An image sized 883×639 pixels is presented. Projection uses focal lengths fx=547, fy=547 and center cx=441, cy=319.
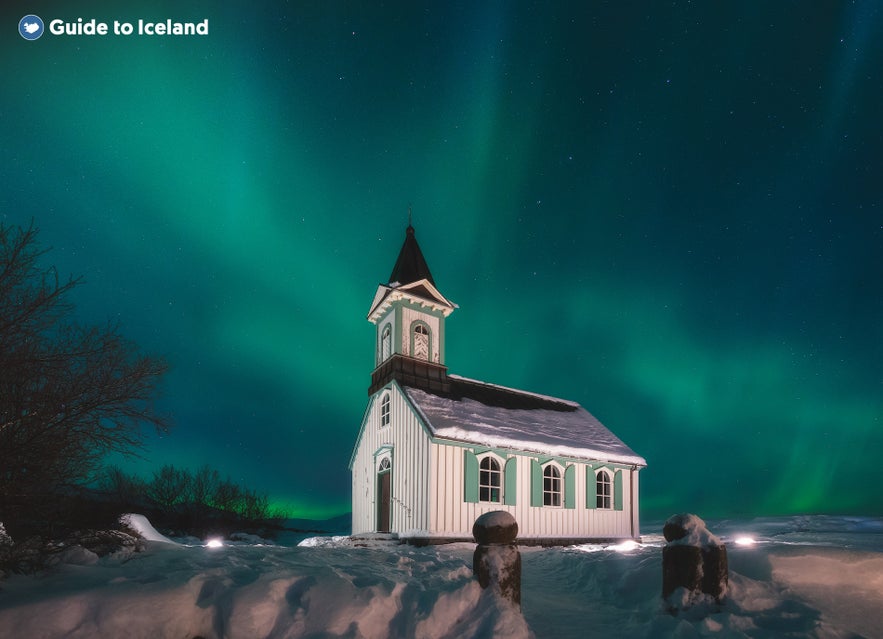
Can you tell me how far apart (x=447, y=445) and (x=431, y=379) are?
359cm

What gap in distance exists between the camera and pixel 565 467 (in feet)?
59.2

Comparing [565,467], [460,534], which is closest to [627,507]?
[565,467]

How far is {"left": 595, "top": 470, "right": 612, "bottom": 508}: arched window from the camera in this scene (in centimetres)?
1872

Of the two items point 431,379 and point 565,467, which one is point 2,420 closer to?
point 431,379

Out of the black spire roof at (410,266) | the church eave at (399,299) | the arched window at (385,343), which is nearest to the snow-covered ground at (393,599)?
the arched window at (385,343)

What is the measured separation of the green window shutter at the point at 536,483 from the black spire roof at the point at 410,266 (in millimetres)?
7293

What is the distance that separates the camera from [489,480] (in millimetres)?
16312

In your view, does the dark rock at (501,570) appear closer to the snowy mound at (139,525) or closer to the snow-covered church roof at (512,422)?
the snowy mound at (139,525)

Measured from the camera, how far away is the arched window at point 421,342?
19.0 m

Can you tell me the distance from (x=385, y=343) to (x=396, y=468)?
15.1ft

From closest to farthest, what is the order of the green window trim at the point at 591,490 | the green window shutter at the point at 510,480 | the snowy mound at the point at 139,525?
1. the snowy mound at the point at 139,525
2. the green window shutter at the point at 510,480
3. the green window trim at the point at 591,490

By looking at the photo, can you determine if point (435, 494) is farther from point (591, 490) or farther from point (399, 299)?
point (399, 299)

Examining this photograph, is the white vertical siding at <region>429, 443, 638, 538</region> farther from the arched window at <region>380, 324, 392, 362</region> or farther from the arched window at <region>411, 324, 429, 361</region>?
the arched window at <region>380, 324, 392, 362</region>

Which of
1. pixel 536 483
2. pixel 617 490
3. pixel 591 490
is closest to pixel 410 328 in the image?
pixel 536 483
